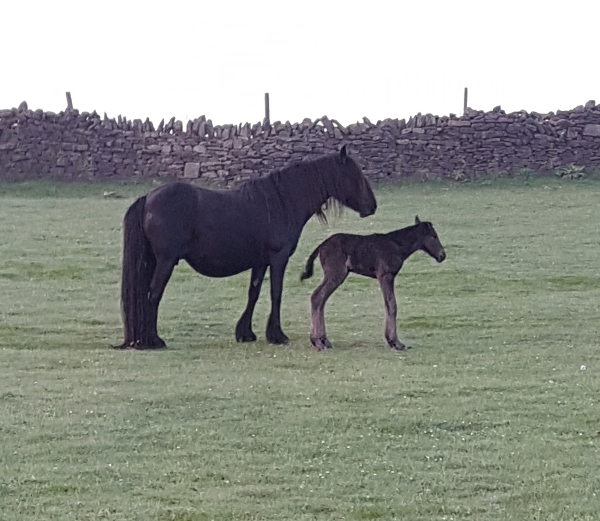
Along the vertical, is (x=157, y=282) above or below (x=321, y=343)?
above

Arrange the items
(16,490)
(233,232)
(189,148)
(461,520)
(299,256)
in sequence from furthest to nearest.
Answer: (189,148), (299,256), (233,232), (16,490), (461,520)

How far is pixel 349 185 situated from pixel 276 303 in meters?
1.48

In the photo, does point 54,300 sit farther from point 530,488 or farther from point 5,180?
point 5,180

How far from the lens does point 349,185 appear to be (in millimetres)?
11445

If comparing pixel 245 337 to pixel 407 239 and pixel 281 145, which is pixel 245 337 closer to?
pixel 407 239

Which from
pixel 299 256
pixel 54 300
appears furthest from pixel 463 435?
pixel 299 256

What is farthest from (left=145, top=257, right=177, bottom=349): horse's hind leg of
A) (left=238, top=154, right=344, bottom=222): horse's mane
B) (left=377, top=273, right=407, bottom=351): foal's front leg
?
(left=377, top=273, right=407, bottom=351): foal's front leg

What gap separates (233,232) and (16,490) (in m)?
5.17

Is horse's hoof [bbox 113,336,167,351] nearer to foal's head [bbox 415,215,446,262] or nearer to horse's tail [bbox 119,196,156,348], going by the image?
horse's tail [bbox 119,196,156,348]

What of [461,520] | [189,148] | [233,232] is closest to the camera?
[461,520]

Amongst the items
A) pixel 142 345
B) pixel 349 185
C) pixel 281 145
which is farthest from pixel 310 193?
pixel 281 145

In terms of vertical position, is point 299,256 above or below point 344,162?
below

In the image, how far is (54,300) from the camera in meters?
14.1

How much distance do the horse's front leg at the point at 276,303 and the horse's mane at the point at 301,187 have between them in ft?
1.80
